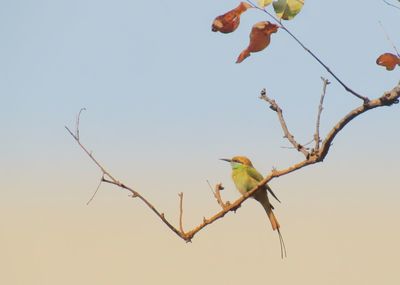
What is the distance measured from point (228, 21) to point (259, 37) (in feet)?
0.47

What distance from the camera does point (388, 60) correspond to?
2.60 meters

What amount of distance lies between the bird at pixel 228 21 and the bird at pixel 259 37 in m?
0.08

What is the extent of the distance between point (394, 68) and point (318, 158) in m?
0.49

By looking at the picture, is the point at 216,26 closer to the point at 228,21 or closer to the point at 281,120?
the point at 228,21

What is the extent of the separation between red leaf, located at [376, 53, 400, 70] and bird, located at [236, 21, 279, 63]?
47 centimetres

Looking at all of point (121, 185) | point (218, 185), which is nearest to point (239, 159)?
point (218, 185)

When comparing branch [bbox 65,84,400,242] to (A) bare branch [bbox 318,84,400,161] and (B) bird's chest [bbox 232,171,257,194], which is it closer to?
(A) bare branch [bbox 318,84,400,161]

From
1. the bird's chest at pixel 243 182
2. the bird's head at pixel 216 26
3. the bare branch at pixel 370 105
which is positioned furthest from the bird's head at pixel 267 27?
the bird's chest at pixel 243 182

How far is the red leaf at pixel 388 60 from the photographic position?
8.48 ft

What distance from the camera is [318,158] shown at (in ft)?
8.52

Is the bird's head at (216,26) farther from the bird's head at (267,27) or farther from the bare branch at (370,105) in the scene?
the bare branch at (370,105)

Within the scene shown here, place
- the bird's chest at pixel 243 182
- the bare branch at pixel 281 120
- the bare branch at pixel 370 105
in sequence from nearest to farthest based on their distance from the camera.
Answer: the bare branch at pixel 370 105
the bare branch at pixel 281 120
the bird's chest at pixel 243 182

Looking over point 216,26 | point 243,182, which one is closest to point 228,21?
point 216,26

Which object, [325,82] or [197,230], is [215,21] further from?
[197,230]
